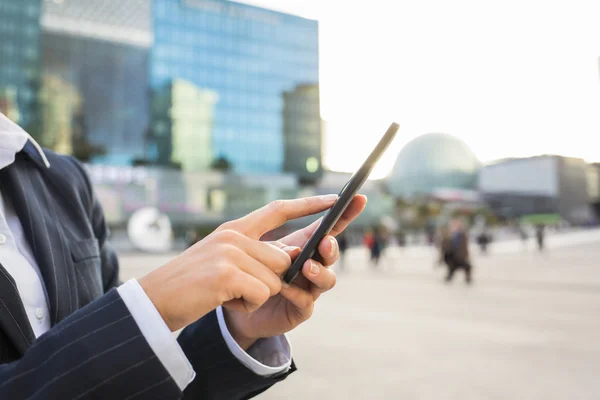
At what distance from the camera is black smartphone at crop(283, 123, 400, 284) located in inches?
40.3

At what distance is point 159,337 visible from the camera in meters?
0.88

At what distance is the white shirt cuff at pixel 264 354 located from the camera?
1.30m

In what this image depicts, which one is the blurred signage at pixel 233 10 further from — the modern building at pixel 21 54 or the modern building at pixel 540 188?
the modern building at pixel 540 188

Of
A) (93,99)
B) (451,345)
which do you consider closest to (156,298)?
(451,345)

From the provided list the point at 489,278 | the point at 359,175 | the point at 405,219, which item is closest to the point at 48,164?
the point at 359,175

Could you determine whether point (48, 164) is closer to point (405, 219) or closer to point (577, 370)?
point (577, 370)

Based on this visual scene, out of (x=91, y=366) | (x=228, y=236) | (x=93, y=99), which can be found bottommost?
(x=91, y=366)

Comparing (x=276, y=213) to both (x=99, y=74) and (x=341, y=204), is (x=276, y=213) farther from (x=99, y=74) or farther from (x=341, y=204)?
(x=99, y=74)

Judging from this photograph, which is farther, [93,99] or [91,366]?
[93,99]

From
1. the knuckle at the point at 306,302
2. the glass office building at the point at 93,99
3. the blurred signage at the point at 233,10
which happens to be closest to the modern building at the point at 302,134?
the blurred signage at the point at 233,10

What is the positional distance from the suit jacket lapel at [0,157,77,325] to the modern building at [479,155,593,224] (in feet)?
364

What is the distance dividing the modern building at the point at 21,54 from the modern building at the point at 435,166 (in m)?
90.0

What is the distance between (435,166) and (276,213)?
12567 cm

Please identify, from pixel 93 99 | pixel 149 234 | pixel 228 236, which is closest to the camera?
pixel 228 236
